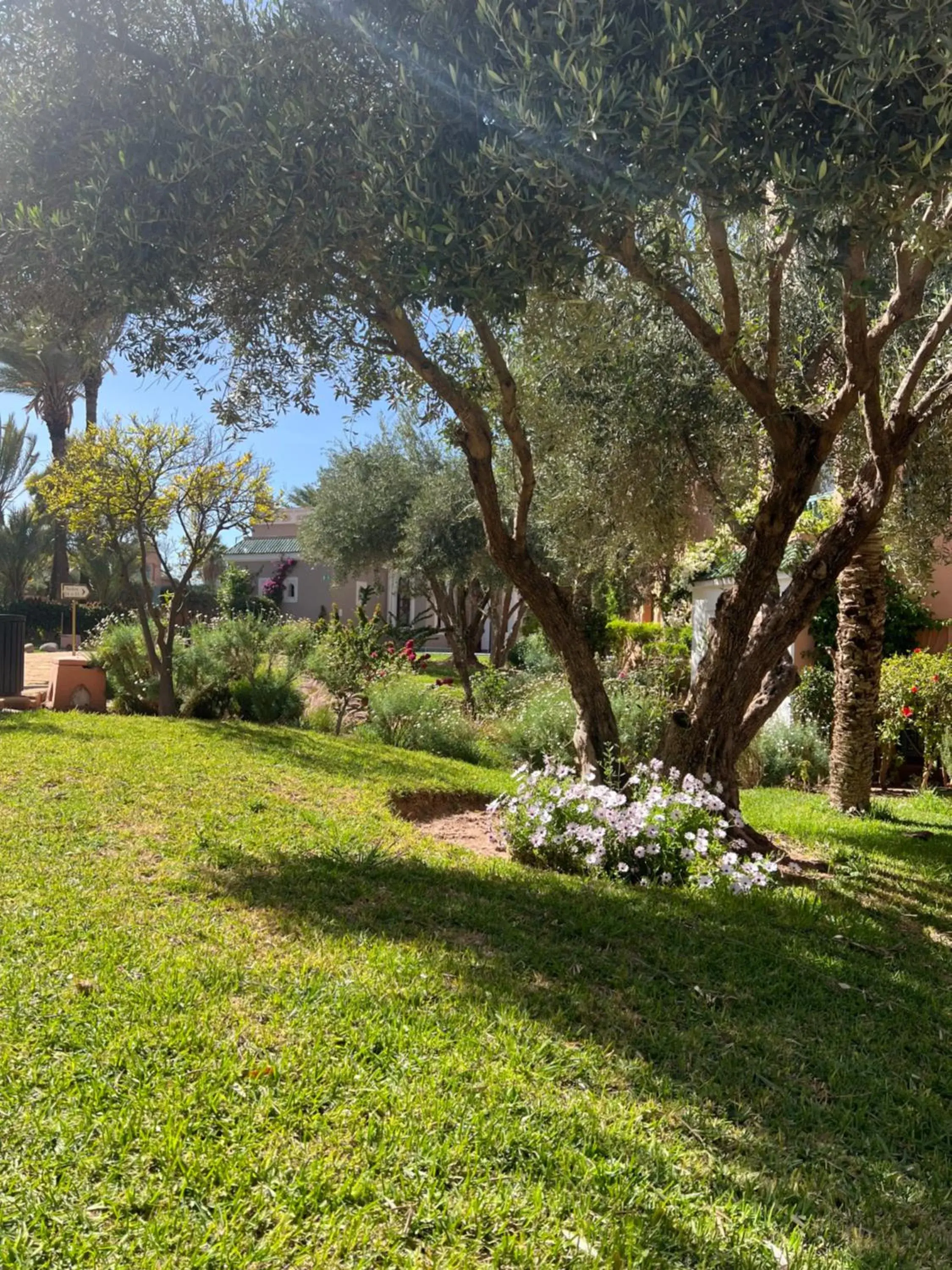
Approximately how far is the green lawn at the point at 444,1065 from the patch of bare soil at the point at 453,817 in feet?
3.03

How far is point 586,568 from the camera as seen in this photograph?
11234 mm

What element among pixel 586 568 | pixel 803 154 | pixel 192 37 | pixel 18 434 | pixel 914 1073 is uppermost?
pixel 18 434

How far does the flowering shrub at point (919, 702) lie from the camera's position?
31.4 feet

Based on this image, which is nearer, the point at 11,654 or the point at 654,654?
the point at 11,654

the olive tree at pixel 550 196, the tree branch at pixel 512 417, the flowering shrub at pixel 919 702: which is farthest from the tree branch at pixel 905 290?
the flowering shrub at pixel 919 702

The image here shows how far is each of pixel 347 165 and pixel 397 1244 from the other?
15.1 ft

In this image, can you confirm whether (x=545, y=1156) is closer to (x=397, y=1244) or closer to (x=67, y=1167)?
(x=397, y=1244)

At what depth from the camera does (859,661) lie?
7777mm

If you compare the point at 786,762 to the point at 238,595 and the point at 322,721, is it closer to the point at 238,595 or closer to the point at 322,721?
the point at 322,721

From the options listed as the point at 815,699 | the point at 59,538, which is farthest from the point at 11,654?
the point at 59,538

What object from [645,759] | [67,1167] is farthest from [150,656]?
[67,1167]

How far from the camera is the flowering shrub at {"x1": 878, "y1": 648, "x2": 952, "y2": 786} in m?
9.56

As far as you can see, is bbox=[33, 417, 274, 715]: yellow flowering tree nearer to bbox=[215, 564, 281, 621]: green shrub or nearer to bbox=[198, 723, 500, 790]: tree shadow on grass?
bbox=[198, 723, 500, 790]: tree shadow on grass

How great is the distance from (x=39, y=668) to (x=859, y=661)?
17655 mm
